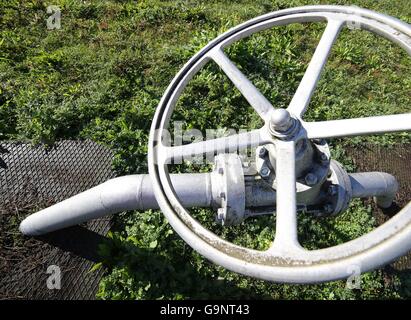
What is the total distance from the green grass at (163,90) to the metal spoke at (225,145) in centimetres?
159

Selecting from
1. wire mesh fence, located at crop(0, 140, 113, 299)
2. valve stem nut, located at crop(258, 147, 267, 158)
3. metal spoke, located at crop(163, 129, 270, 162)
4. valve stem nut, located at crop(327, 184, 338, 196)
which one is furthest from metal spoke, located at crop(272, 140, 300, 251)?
wire mesh fence, located at crop(0, 140, 113, 299)

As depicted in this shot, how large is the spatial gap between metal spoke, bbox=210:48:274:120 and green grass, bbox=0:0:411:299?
178 centimetres

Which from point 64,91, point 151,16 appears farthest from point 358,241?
point 151,16

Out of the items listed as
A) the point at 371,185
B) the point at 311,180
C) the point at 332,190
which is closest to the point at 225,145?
the point at 311,180

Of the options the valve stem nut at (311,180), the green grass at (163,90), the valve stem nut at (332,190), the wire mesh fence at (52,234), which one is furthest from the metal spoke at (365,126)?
the wire mesh fence at (52,234)

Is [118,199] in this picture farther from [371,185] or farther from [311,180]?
[371,185]

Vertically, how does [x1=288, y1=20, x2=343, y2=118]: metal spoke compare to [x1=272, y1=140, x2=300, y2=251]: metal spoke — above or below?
above

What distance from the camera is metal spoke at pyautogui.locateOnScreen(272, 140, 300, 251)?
1.66 metres

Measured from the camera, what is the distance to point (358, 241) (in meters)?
1.49

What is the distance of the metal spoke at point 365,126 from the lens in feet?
5.80

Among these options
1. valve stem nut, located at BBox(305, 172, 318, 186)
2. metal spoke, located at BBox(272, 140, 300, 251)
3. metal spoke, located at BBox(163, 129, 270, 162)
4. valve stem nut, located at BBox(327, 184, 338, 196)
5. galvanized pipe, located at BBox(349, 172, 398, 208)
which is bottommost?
metal spoke, located at BBox(272, 140, 300, 251)

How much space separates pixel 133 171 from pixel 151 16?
277cm

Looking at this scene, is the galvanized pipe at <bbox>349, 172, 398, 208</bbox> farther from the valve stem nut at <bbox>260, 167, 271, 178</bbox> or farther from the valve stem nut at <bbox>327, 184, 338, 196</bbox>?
the valve stem nut at <bbox>260, 167, 271, 178</bbox>

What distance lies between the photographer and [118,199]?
8.05ft
